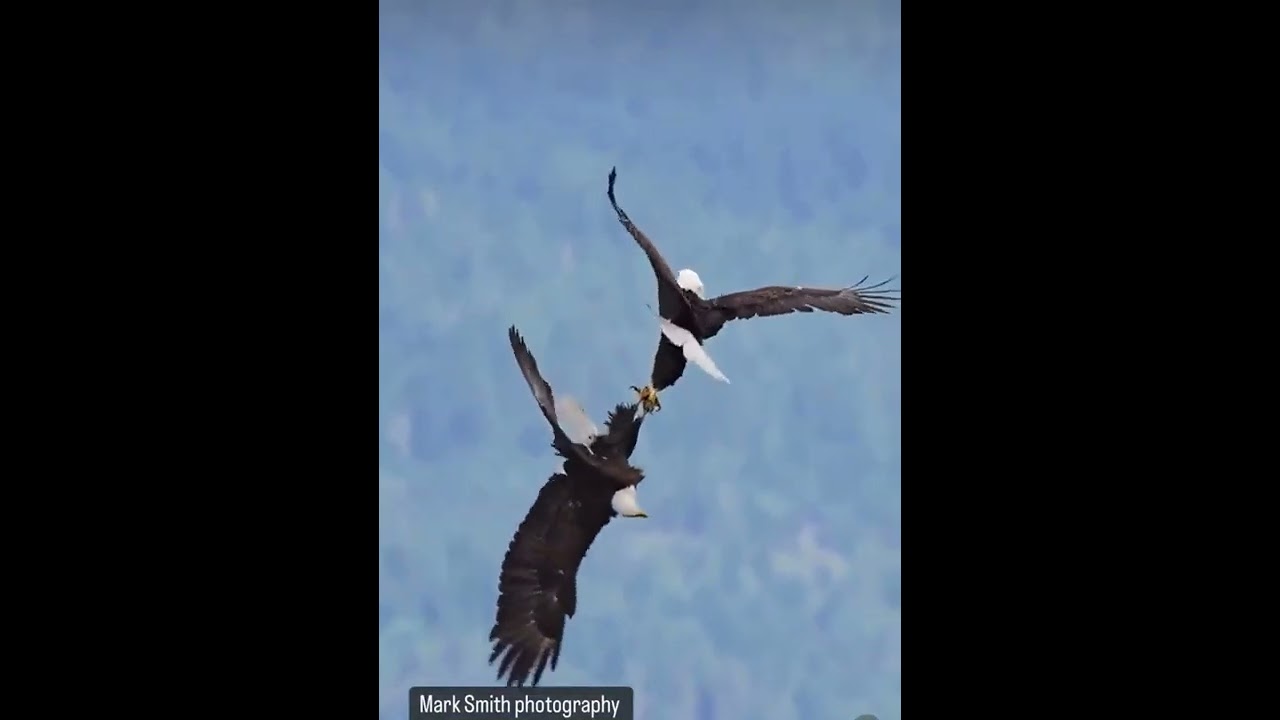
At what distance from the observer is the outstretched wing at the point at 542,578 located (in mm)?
6469

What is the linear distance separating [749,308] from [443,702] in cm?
175

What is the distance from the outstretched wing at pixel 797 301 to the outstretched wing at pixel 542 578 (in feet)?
2.66

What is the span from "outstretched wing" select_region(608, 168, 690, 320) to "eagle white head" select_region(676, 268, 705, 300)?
21 millimetres

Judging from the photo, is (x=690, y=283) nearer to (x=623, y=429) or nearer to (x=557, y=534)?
(x=623, y=429)

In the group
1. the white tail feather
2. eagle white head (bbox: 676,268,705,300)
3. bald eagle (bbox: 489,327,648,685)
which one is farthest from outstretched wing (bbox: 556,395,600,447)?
eagle white head (bbox: 676,268,705,300)

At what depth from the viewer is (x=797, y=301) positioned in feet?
21.5

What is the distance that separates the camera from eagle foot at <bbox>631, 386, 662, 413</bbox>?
6527mm

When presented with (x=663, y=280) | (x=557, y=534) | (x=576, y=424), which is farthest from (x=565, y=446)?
(x=663, y=280)

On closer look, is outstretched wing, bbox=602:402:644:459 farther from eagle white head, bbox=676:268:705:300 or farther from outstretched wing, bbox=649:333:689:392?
eagle white head, bbox=676:268:705:300

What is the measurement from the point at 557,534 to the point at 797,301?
3.88 ft

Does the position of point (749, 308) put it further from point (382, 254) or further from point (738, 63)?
point (382, 254)

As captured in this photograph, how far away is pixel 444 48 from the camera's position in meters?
6.69

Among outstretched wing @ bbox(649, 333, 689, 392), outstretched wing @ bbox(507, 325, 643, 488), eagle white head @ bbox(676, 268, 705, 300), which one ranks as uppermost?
eagle white head @ bbox(676, 268, 705, 300)

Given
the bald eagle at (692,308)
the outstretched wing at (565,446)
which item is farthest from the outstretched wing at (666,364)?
the outstretched wing at (565,446)
